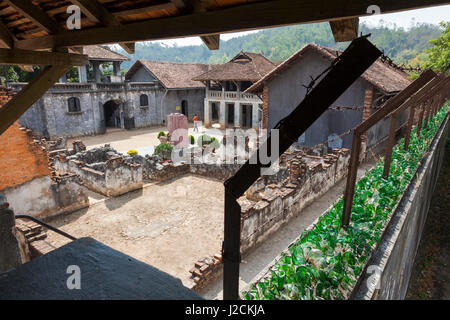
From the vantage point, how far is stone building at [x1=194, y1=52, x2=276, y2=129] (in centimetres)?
2430

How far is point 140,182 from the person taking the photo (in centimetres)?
1135

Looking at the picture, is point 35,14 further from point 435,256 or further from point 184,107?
point 184,107

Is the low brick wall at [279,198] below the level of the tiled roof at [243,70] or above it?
below

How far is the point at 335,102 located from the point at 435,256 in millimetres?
8727

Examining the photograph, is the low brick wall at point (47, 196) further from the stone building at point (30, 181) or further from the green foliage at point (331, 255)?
the green foliage at point (331, 255)

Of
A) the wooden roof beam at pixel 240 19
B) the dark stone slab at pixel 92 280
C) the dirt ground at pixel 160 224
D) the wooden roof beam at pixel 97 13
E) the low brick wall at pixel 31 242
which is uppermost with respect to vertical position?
the wooden roof beam at pixel 97 13

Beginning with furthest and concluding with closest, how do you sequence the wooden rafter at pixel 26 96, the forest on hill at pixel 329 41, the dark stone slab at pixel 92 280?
the forest on hill at pixel 329 41 → the wooden rafter at pixel 26 96 → the dark stone slab at pixel 92 280

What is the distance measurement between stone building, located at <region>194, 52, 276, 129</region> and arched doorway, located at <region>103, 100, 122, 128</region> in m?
8.19

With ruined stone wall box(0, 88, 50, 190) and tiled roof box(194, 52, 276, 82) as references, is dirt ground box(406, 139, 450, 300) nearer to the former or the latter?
ruined stone wall box(0, 88, 50, 190)

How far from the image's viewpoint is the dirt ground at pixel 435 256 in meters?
8.47

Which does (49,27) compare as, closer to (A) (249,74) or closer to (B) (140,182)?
(B) (140,182)

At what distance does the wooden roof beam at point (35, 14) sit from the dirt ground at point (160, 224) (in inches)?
197

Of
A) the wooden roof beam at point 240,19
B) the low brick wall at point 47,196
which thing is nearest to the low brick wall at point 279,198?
the wooden roof beam at point 240,19

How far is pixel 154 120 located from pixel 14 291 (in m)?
27.6
